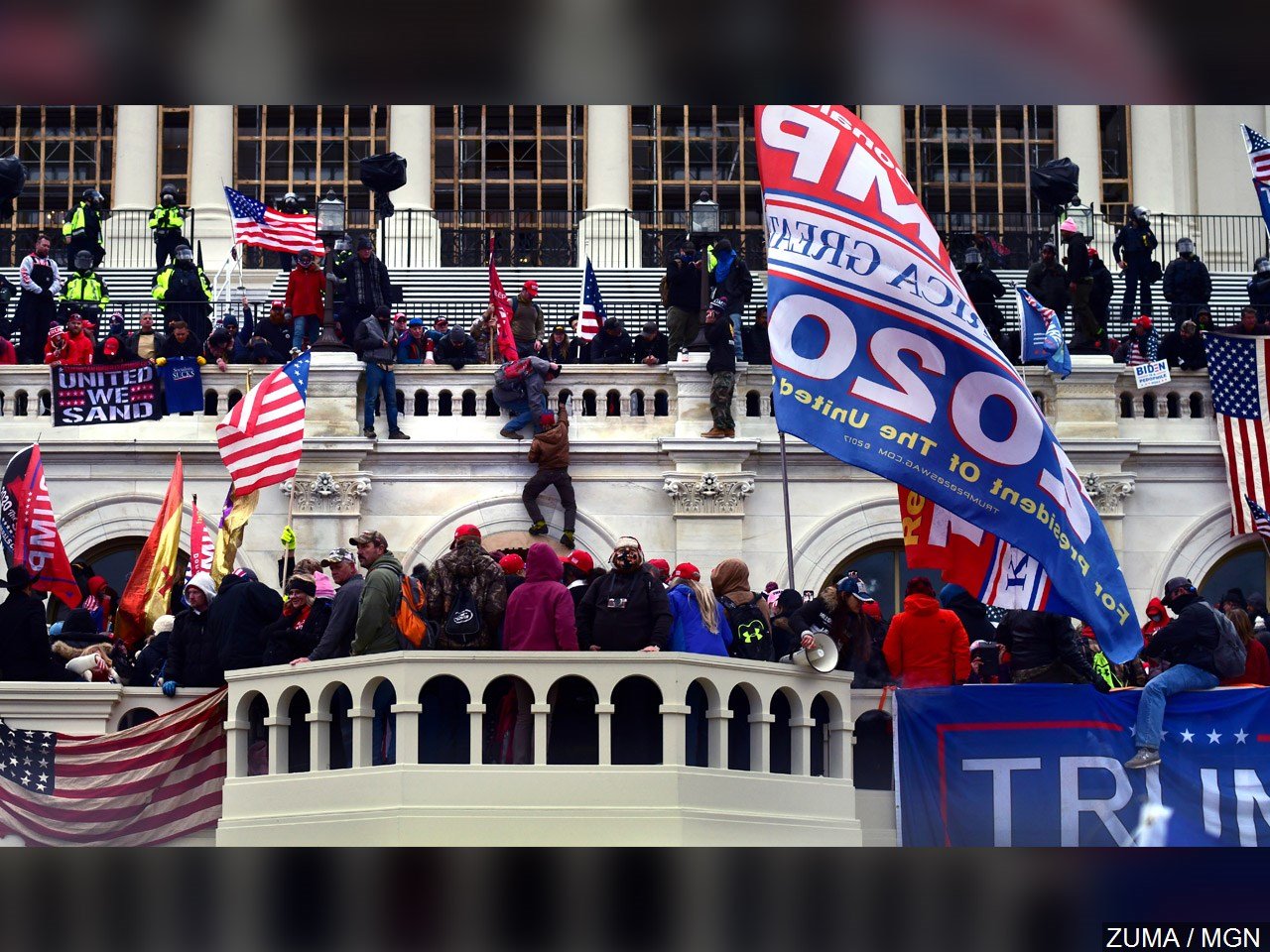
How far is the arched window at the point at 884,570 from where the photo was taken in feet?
79.3

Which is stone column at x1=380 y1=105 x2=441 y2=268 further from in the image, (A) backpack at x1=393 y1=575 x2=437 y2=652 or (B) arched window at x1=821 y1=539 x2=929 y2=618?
(A) backpack at x1=393 y1=575 x2=437 y2=652

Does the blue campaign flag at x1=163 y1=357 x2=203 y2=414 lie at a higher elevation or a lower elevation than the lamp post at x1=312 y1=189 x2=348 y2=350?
lower

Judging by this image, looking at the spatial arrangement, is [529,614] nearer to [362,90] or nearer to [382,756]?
[382,756]

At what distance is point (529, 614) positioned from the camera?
37.8 ft

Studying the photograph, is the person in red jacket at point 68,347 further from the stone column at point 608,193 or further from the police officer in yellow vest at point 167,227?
the stone column at point 608,193

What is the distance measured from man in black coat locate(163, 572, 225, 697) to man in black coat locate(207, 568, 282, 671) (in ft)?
0.60

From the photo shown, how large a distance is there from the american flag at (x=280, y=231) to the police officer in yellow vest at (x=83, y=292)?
2.20 metres

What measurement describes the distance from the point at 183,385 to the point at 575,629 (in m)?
13.2

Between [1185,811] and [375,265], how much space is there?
1496 centimetres

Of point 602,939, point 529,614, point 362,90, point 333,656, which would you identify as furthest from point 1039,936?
point 333,656

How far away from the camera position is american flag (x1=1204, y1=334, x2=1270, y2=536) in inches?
931

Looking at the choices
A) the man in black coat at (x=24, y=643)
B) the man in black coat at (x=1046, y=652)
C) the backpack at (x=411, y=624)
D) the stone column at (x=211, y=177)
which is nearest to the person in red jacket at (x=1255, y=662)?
the man in black coat at (x=1046, y=652)

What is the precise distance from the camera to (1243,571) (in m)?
24.4

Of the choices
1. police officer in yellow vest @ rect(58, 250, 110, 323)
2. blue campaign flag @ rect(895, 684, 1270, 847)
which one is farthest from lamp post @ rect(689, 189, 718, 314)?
blue campaign flag @ rect(895, 684, 1270, 847)
